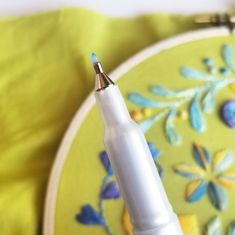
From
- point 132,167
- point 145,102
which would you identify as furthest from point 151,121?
point 132,167

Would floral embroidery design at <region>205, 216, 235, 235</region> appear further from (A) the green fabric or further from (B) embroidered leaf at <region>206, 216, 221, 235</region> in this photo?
(A) the green fabric

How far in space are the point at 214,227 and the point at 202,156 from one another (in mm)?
61

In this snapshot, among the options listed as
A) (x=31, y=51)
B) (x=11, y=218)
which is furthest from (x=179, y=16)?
(x=11, y=218)

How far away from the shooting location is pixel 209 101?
501 mm

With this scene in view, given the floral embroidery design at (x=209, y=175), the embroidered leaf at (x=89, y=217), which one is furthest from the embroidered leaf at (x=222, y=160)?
the embroidered leaf at (x=89, y=217)

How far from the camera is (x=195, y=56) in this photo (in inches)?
20.4

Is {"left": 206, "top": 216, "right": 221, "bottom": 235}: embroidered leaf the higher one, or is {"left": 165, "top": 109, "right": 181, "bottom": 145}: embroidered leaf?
{"left": 165, "top": 109, "right": 181, "bottom": 145}: embroidered leaf

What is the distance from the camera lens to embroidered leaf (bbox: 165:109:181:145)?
0.49 meters

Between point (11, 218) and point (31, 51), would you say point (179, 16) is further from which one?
point (11, 218)

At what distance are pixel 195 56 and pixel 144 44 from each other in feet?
0.19

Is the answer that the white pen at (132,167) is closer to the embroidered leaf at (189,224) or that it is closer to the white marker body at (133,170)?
the white marker body at (133,170)

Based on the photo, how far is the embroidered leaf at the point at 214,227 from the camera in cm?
46

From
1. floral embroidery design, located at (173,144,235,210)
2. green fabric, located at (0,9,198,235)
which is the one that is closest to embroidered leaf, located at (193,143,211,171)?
floral embroidery design, located at (173,144,235,210)

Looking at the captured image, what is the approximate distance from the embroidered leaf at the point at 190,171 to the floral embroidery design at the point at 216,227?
1.6 inches
